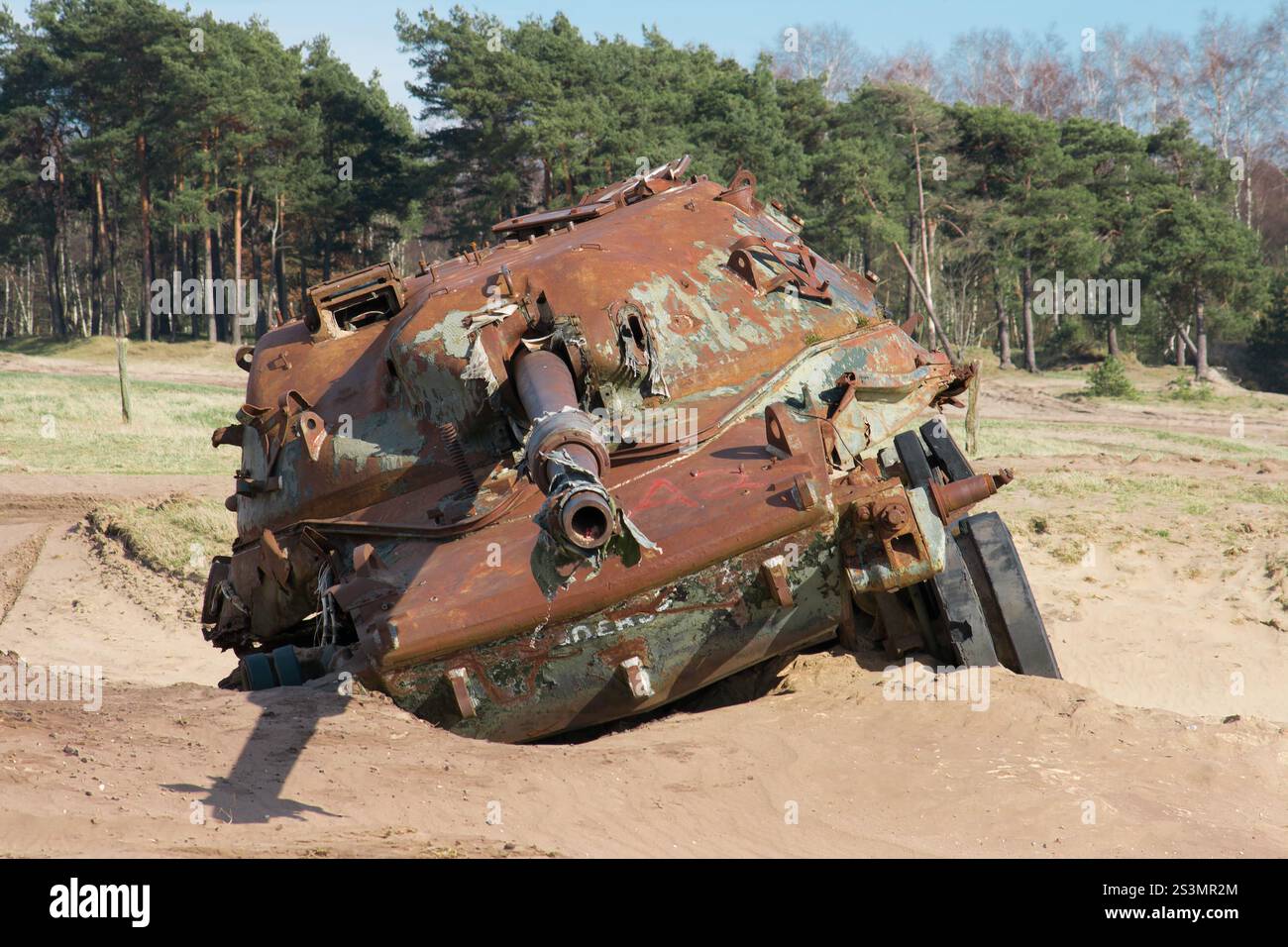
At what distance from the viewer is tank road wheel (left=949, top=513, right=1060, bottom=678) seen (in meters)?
8.09

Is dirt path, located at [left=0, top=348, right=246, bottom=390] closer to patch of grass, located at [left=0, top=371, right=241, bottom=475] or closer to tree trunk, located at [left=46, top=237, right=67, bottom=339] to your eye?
patch of grass, located at [left=0, top=371, right=241, bottom=475]

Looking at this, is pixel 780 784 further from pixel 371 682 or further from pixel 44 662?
pixel 44 662

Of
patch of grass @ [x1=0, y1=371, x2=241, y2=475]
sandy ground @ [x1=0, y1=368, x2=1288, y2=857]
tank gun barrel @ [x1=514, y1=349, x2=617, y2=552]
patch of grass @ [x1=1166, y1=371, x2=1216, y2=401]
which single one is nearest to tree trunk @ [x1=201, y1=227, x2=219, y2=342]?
patch of grass @ [x1=0, y1=371, x2=241, y2=475]

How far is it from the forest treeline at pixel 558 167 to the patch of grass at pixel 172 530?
2400 centimetres

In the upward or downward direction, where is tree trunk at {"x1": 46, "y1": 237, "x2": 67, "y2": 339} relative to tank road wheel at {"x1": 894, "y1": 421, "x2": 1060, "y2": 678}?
upward

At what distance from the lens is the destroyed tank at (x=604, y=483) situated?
6.77 metres

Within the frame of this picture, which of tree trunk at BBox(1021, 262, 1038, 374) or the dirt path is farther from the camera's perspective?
tree trunk at BBox(1021, 262, 1038, 374)

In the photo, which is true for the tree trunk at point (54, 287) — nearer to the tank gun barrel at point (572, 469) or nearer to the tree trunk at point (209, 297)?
the tree trunk at point (209, 297)

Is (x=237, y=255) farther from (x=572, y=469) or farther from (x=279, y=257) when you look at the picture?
(x=572, y=469)

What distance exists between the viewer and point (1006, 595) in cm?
809

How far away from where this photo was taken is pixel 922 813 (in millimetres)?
6309

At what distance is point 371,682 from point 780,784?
81.9 inches

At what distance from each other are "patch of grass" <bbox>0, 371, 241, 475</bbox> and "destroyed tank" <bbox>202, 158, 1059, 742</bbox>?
11425 millimetres

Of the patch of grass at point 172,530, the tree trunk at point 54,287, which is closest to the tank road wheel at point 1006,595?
the patch of grass at point 172,530
